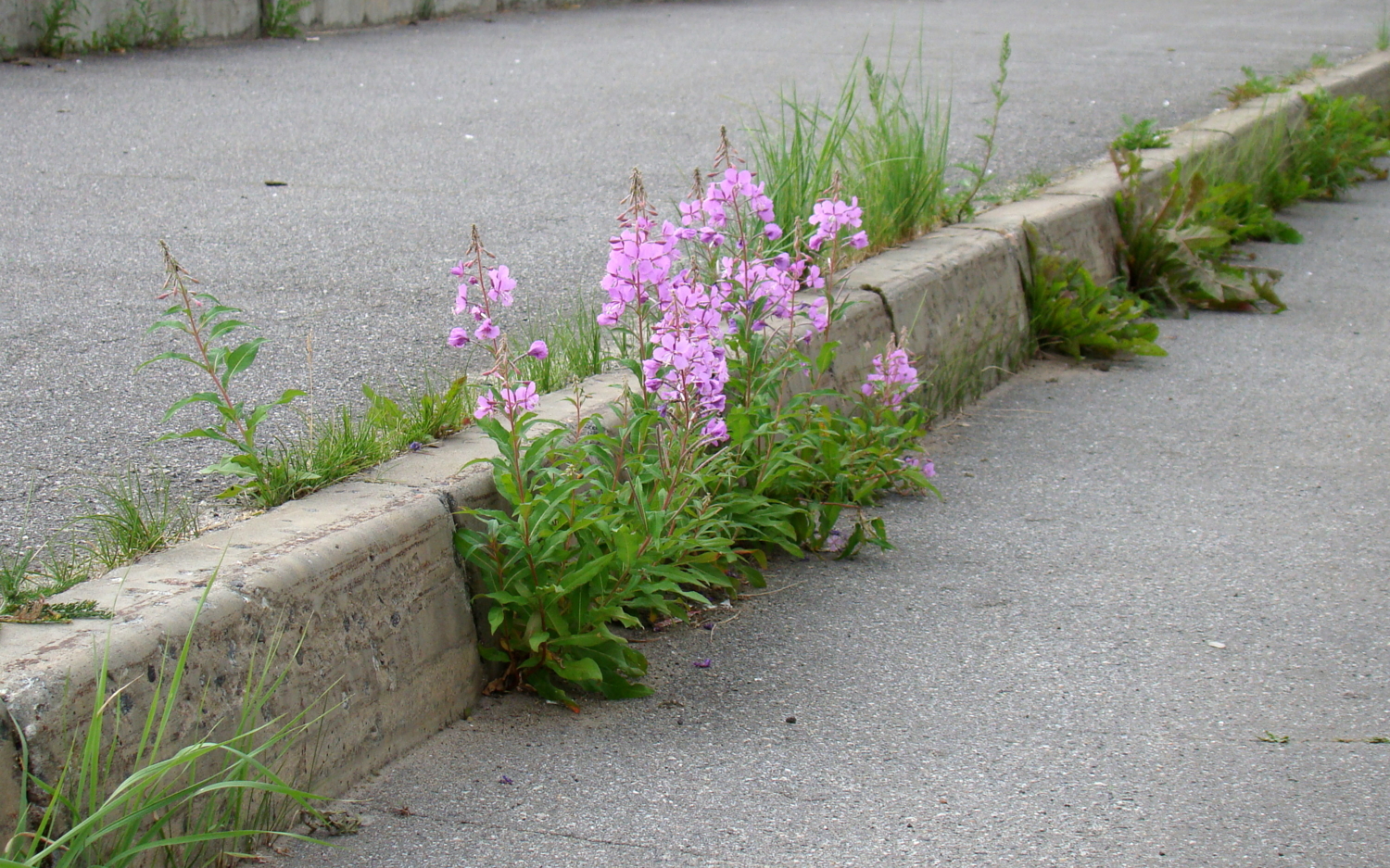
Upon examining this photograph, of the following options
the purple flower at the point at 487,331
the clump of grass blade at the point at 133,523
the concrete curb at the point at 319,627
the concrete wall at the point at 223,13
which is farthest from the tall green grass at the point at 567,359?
the concrete wall at the point at 223,13

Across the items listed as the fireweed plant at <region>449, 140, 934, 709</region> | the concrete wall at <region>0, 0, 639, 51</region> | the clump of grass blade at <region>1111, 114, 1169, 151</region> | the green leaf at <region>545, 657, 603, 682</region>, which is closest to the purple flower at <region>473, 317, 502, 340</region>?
the fireweed plant at <region>449, 140, 934, 709</region>

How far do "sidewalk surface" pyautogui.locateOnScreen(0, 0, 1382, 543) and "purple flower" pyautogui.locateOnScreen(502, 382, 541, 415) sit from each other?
0.64 meters

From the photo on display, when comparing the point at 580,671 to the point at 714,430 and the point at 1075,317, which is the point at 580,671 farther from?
the point at 1075,317

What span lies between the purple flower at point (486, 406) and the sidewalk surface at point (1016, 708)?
0.51 metres

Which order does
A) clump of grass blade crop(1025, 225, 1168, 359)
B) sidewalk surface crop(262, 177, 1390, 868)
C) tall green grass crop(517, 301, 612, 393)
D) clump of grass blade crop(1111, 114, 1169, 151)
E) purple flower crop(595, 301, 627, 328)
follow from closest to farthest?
sidewalk surface crop(262, 177, 1390, 868) < purple flower crop(595, 301, 627, 328) < tall green grass crop(517, 301, 612, 393) < clump of grass blade crop(1025, 225, 1168, 359) < clump of grass blade crop(1111, 114, 1169, 151)

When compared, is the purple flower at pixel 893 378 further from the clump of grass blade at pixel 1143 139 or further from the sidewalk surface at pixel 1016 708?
the clump of grass blade at pixel 1143 139

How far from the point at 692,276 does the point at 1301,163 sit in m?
5.01

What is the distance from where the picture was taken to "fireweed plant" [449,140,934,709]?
2375 millimetres

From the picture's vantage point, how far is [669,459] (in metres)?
2.65

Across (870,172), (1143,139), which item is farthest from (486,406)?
(1143,139)

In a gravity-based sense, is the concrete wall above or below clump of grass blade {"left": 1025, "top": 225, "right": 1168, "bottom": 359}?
above

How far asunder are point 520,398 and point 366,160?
3798 mm

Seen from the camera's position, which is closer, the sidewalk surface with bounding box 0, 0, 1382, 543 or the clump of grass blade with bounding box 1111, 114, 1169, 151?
the sidewalk surface with bounding box 0, 0, 1382, 543

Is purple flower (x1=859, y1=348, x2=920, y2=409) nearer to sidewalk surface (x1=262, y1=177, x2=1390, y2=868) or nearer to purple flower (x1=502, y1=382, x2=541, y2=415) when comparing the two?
sidewalk surface (x1=262, y1=177, x2=1390, y2=868)
